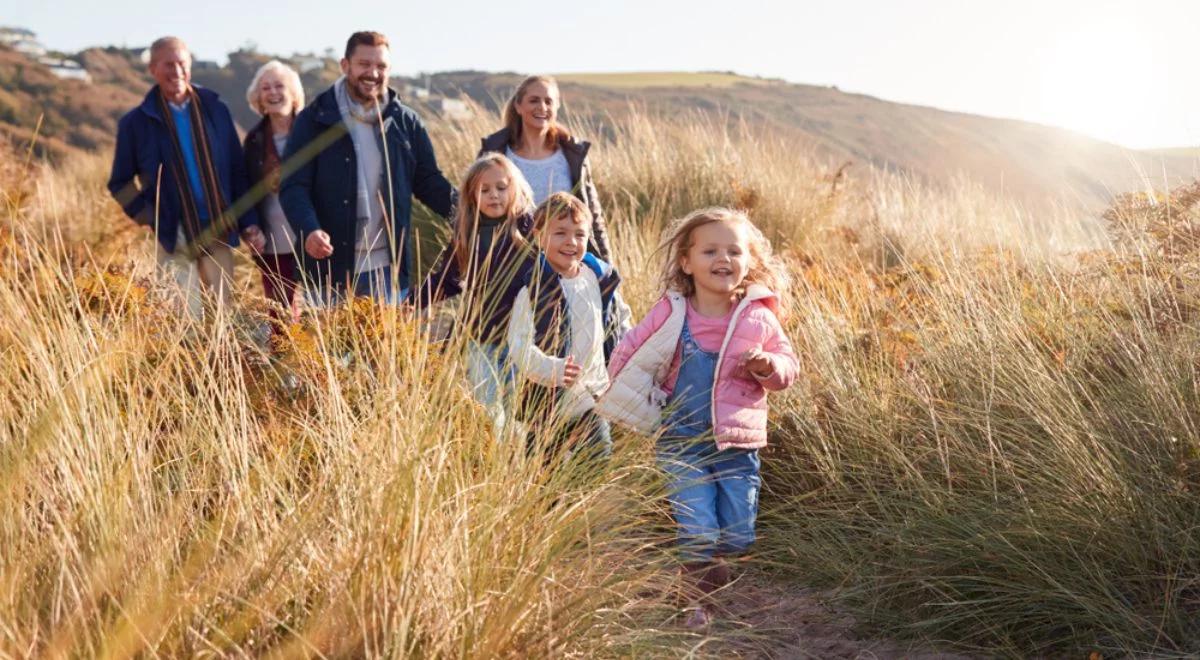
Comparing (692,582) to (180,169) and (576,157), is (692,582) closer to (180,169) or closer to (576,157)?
(576,157)

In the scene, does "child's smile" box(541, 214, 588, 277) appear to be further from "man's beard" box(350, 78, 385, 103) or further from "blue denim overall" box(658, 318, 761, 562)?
"man's beard" box(350, 78, 385, 103)

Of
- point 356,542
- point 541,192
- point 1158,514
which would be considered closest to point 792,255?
point 541,192

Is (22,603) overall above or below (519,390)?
below

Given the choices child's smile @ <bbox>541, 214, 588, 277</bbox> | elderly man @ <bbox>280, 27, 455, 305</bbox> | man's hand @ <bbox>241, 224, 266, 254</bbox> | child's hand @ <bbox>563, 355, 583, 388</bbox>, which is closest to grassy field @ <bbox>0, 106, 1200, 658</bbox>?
child's hand @ <bbox>563, 355, 583, 388</bbox>

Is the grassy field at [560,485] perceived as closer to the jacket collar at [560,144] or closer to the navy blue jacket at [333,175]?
the navy blue jacket at [333,175]

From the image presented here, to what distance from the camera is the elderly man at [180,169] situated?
6410 mm

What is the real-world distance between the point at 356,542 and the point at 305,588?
0.16 m

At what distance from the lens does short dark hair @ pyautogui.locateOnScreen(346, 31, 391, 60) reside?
5.85m

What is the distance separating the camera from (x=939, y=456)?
3965 millimetres

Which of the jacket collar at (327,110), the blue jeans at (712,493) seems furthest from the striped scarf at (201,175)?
the blue jeans at (712,493)

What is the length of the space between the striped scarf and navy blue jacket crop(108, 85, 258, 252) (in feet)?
0.07

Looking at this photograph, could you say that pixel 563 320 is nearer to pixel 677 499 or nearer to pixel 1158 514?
pixel 677 499

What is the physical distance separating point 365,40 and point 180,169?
133 cm

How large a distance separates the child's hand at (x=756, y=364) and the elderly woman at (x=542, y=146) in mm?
1988
